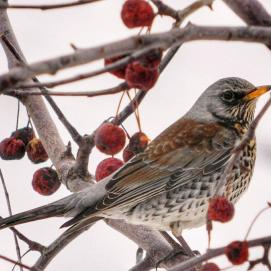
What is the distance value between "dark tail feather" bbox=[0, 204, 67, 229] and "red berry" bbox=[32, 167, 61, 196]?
0.42 ft

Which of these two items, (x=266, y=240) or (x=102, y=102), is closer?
(x=266, y=240)

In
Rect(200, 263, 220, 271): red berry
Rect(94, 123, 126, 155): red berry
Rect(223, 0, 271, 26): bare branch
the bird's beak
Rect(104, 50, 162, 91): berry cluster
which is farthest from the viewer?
the bird's beak

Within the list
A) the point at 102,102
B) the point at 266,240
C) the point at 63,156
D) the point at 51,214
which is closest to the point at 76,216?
the point at 51,214

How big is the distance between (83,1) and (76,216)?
1333 mm

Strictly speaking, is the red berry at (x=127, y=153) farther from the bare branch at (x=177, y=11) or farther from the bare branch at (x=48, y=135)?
the bare branch at (x=177, y=11)

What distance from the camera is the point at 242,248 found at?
2.01 m

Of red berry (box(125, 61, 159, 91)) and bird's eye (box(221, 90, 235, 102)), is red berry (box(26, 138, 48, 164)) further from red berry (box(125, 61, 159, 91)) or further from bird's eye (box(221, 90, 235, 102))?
red berry (box(125, 61, 159, 91))

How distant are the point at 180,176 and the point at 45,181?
72 cm

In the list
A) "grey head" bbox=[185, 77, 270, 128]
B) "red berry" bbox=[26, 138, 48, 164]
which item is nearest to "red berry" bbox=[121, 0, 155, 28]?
"red berry" bbox=[26, 138, 48, 164]

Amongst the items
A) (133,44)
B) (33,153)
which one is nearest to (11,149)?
(33,153)

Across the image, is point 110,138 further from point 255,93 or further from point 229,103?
point 229,103

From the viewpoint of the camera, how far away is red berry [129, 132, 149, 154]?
2.98 m

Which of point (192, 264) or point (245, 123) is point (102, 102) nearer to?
point (245, 123)

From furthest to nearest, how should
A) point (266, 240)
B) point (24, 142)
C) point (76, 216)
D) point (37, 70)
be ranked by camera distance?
point (24, 142) → point (76, 216) → point (266, 240) → point (37, 70)
